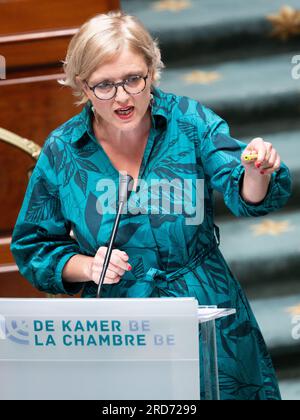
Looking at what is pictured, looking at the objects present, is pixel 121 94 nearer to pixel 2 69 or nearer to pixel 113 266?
pixel 113 266

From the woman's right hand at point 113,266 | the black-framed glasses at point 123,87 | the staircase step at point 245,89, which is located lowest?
the woman's right hand at point 113,266

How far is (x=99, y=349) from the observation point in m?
1.99

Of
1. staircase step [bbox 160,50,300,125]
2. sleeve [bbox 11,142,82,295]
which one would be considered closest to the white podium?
sleeve [bbox 11,142,82,295]

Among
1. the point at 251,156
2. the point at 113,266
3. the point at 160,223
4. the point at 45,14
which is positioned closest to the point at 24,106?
the point at 45,14

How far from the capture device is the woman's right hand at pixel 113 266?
2.19m

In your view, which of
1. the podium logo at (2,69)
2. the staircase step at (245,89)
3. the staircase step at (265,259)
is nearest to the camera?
the podium logo at (2,69)

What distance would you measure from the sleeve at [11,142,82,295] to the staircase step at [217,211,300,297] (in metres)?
1.64

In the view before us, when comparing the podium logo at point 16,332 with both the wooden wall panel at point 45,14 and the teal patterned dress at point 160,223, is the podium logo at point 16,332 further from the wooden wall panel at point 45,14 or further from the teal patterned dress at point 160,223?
the wooden wall panel at point 45,14

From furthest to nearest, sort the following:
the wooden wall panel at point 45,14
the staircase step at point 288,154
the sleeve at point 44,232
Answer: the staircase step at point 288,154 < the wooden wall panel at point 45,14 < the sleeve at point 44,232

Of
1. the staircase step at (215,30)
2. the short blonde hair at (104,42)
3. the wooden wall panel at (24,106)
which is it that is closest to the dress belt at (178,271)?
the short blonde hair at (104,42)

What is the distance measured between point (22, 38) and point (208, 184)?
1.37 meters

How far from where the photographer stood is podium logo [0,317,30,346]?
6.57ft

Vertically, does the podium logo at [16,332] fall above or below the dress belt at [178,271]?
below
